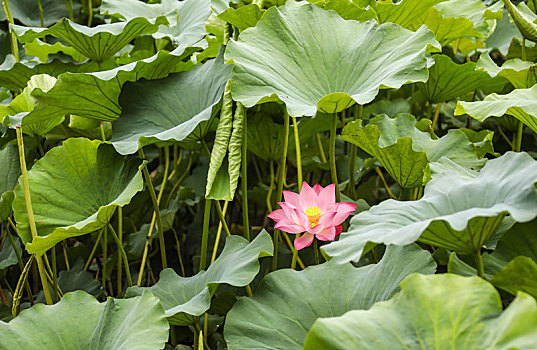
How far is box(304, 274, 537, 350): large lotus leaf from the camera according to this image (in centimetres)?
57

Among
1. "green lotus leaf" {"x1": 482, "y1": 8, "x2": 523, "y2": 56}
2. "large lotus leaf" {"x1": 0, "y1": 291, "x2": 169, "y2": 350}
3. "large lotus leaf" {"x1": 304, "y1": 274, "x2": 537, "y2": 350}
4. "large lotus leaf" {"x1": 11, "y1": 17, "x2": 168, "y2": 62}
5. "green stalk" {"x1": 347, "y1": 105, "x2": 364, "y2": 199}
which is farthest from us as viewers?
"green lotus leaf" {"x1": 482, "y1": 8, "x2": 523, "y2": 56}

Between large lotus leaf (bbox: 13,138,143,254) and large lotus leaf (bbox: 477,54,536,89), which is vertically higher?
large lotus leaf (bbox: 477,54,536,89)

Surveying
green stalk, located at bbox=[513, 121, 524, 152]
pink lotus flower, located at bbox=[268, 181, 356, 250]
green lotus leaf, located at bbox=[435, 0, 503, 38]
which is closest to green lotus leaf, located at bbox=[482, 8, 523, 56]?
green lotus leaf, located at bbox=[435, 0, 503, 38]

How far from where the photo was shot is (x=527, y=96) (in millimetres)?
917

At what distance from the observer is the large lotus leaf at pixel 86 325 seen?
0.76 m

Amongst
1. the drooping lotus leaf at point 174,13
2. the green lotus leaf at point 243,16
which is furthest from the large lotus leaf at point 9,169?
the green lotus leaf at point 243,16

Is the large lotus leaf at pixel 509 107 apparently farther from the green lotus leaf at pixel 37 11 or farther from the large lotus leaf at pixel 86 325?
the green lotus leaf at pixel 37 11

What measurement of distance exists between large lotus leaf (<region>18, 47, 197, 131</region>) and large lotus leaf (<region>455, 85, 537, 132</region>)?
1.73ft

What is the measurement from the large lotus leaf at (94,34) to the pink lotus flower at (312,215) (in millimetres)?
588

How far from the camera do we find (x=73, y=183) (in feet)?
3.51

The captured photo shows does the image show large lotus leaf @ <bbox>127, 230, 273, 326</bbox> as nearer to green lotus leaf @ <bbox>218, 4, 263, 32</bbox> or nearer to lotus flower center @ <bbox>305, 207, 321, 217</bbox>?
lotus flower center @ <bbox>305, 207, 321, 217</bbox>

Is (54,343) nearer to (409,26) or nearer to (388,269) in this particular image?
(388,269)

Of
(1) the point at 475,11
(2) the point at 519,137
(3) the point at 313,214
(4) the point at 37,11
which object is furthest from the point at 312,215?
(4) the point at 37,11

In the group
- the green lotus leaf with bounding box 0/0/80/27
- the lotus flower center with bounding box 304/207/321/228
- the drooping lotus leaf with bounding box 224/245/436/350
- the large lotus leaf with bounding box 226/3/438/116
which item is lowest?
the green lotus leaf with bounding box 0/0/80/27
